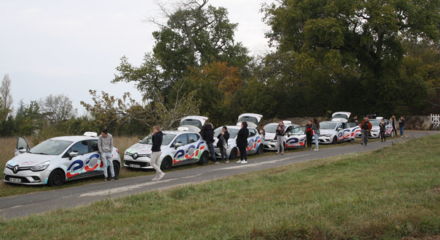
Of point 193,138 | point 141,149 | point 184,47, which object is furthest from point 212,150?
point 184,47

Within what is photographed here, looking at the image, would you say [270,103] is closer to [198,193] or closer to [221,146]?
[221,146]

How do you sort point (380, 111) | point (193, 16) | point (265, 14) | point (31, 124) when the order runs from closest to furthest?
point (31, 124)
point (380, 111)
point (265, 14)
point (193, 16)

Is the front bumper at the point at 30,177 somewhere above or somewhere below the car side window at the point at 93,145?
below

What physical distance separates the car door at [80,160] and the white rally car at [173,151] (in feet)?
7.63

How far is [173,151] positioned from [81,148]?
4.24 meters

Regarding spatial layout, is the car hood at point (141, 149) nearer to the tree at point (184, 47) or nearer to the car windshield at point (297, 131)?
the car windshield at point (297, 131)

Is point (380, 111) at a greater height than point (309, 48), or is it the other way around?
point (309, 48)

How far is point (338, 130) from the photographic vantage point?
31984 mm

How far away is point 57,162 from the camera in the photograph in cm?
1459

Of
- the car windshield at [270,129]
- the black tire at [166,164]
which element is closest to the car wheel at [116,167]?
the black tire at [166,164]

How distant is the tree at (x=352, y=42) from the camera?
40.6m

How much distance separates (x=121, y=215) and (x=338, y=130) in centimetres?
2576

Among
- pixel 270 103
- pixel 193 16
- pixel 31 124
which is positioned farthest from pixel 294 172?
pixel 193 16

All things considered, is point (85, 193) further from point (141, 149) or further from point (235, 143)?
point (235, 143)
